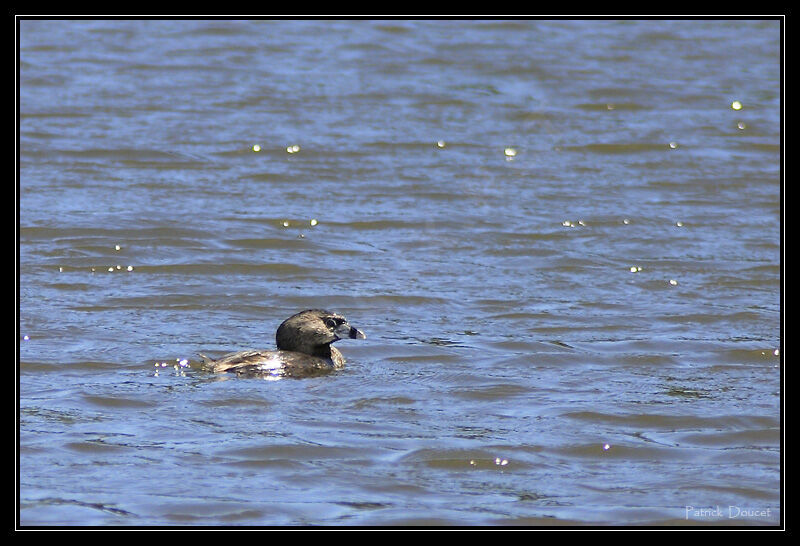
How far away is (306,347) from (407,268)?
2.52m

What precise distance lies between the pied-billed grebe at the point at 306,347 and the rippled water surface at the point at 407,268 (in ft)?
0.52

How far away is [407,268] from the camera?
11.2 m

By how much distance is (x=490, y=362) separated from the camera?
887 centimetres

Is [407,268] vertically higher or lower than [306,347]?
higher

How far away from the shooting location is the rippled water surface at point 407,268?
6.75m

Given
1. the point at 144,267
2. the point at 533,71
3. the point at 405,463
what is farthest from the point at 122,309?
the point at 533,71

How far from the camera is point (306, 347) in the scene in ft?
29.0

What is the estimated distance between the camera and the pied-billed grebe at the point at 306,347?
8.52 meters

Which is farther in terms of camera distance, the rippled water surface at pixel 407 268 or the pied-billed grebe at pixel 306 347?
the pied-billed grebe at pixel 306 347

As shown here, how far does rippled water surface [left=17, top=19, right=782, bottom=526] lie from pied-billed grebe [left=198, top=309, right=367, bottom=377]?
0.16 m

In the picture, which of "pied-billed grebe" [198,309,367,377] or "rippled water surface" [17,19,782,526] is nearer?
"rippled water surface" [17,19,782,526]

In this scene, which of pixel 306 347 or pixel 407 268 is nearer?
pixel 306 347

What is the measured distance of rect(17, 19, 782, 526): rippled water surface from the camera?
675 centimetres
